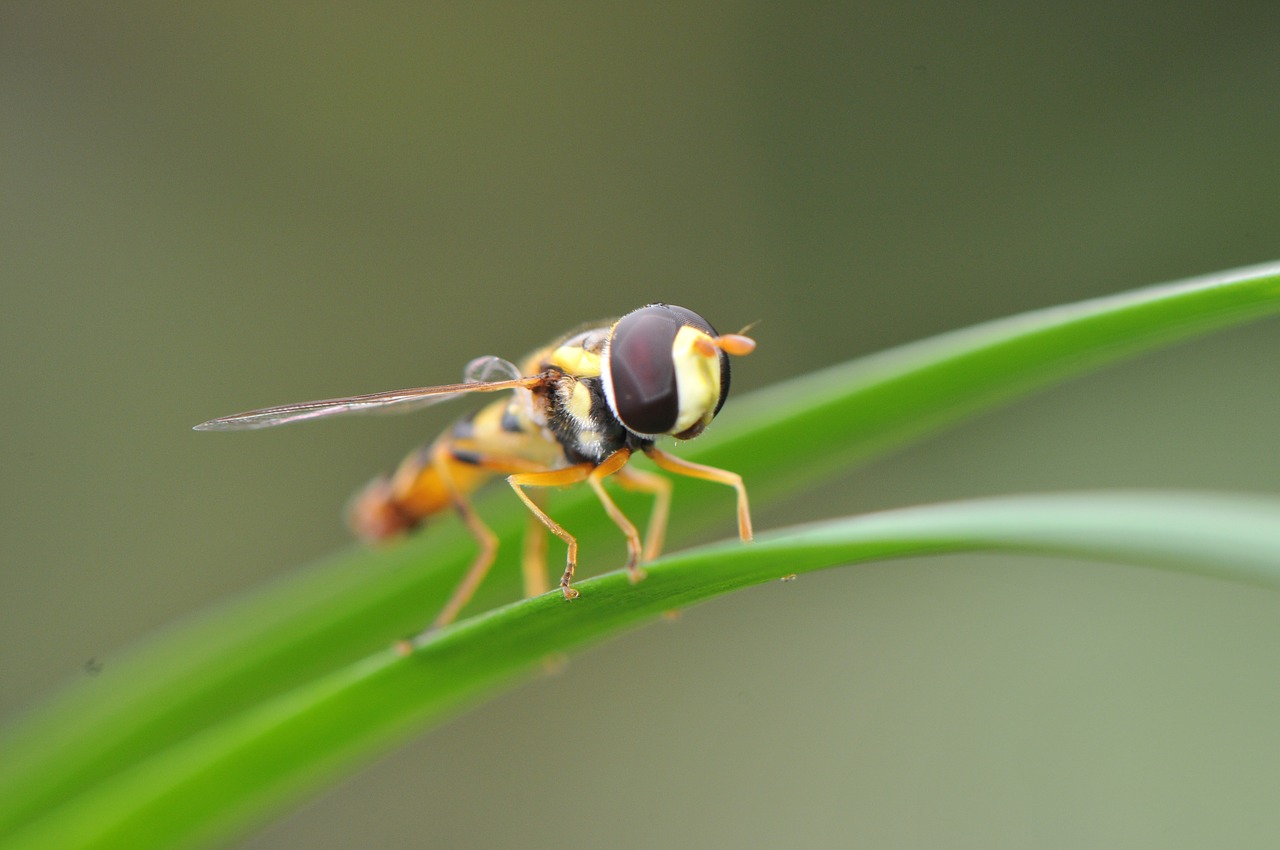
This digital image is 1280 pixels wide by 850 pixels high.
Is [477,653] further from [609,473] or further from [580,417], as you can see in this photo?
[580,417]

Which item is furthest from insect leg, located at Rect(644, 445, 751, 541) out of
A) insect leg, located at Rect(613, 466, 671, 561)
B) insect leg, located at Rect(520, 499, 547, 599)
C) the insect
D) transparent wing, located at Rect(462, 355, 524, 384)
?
insect leg, located at Rect(520, 499, 547, 599)

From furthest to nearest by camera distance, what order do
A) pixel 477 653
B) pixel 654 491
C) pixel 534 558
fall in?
1. pixel 534 558
2. pixel 654 491
3. pixel 477 653

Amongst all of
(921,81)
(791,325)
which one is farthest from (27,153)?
(921,81)

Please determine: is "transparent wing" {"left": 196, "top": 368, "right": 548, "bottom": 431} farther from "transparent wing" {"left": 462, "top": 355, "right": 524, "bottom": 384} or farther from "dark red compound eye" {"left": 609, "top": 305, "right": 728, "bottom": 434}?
"dark red compound eye" {"left": 609, "top": 305, "right": 728, "bottom": 434}

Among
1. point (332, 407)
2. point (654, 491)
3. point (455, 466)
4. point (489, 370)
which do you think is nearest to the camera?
point (332, 407)

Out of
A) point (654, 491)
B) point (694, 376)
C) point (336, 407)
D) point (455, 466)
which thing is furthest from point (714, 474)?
point (455, 466)

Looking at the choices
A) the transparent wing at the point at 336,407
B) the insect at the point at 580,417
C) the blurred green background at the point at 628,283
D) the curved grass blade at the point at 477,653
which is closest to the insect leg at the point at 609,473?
the insect at the point at 580,417

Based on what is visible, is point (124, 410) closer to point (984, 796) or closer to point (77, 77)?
point (77, 77)
